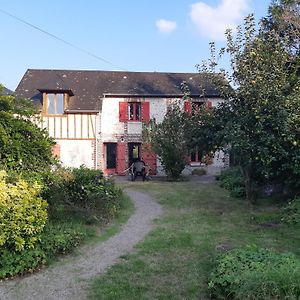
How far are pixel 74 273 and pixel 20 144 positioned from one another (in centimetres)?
455

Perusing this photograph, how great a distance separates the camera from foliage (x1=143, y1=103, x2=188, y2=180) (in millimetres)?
17875

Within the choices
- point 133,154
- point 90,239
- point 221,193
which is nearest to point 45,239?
point 90,239

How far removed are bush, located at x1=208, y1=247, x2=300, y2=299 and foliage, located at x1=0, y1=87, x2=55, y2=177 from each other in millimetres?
5604

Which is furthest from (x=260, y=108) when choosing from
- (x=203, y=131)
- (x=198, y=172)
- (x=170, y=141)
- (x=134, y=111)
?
(x=134, y=111)

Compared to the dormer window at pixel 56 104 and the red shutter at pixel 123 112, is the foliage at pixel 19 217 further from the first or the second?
the red shutter at pixel 123 112

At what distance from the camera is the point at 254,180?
41.1 ft

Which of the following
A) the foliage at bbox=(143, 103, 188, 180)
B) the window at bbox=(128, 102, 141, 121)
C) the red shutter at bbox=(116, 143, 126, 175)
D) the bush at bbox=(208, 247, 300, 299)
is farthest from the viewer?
the window at bbox=(128, 102, 141, 121)

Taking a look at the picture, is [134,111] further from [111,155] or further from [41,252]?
[41,252]

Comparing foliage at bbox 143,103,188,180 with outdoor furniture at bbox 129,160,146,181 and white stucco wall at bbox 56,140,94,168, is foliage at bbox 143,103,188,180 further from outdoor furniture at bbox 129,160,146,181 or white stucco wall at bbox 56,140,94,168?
white stucco wall at bbox 56,140,94,168

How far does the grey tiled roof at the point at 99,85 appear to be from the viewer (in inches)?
888

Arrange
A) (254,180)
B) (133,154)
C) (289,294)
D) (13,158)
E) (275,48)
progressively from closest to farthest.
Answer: (289,294), (13,158), (275,48), (254,180), (133,154)

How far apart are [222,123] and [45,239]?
19.9ft

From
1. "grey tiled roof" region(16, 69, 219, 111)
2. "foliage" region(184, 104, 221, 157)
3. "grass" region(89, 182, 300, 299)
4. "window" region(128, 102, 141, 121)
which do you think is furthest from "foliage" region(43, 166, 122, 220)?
"window" region(128, 102, 141, 121)

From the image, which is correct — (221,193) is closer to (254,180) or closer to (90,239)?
(254,180)
